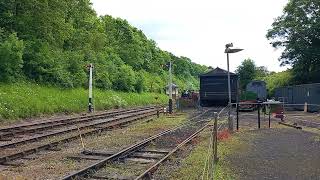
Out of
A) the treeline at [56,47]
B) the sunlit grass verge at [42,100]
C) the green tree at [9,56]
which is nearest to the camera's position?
the sunlit grass verge at [42,100]

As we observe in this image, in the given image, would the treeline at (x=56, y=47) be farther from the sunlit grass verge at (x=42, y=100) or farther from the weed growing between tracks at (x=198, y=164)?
the weed growing between tracks at (x=198, y=164)

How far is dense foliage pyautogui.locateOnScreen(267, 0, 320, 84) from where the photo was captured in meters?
48.4

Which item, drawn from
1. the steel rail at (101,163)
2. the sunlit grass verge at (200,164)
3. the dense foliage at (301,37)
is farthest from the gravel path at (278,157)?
the dense foliage at (301,37)

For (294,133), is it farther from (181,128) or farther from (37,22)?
(37,22)

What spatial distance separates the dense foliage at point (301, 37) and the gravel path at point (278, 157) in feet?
101

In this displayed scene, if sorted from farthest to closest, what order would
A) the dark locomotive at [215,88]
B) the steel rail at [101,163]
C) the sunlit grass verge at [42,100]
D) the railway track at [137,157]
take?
the dark locomotive at [215,88] < the sunlit grass verge at [42,100] < the railway track at [137,157] < the steel rail at [101,163]

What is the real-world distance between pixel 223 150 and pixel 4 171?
274 inches

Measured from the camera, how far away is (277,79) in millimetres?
57375

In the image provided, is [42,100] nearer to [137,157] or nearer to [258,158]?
[137,157]

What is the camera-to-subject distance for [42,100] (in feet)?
101

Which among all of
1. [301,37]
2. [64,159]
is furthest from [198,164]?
[301,37]

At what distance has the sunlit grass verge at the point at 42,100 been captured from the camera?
2640 cm

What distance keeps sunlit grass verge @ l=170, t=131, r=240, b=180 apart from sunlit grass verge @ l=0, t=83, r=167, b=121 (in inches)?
539

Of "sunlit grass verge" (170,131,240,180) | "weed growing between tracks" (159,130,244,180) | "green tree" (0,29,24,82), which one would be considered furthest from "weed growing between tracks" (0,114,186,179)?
"green tree" (0,29,24,82)
